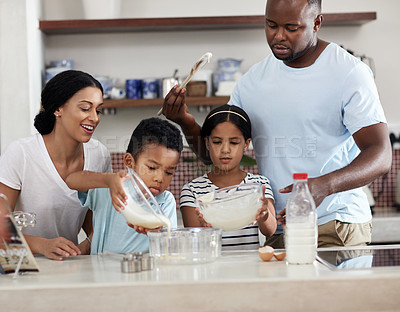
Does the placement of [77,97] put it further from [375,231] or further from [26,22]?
[375,231]

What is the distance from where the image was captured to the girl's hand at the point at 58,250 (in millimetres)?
1540

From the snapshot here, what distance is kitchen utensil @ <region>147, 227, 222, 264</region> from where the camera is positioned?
1.37 meters

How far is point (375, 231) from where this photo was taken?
3.13m

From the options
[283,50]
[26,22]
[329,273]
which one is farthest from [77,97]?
[26,22]

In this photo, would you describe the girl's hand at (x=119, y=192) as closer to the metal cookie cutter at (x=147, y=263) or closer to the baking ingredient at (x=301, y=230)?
the metal cookie cutter at (x=147, y=263)

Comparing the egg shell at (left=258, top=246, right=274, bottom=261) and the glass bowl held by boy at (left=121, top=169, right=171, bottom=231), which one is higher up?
the glass bowl held by boy at (left=121, top=169, right=171, bottom=231)

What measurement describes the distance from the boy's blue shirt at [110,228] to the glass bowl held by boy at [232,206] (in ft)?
1.08

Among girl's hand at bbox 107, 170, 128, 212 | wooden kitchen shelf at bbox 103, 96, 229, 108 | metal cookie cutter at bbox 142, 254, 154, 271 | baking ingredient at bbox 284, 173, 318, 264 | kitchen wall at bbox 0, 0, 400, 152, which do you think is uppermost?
kitchen wall at bbox 0, 0, 400, 152

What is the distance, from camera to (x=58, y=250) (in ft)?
5.08

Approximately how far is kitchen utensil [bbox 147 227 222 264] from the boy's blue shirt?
0.35 m

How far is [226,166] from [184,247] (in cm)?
66

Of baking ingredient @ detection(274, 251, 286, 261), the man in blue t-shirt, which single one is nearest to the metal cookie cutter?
baking ingredient @ detection(274, 251, 286, 261)

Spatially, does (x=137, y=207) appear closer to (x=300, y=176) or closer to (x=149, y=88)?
(x=300, y=176)

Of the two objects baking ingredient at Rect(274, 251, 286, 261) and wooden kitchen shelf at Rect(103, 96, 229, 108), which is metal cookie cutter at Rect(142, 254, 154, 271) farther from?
wooden kitchen shelf at Rect(103, 96, 229, 108)
